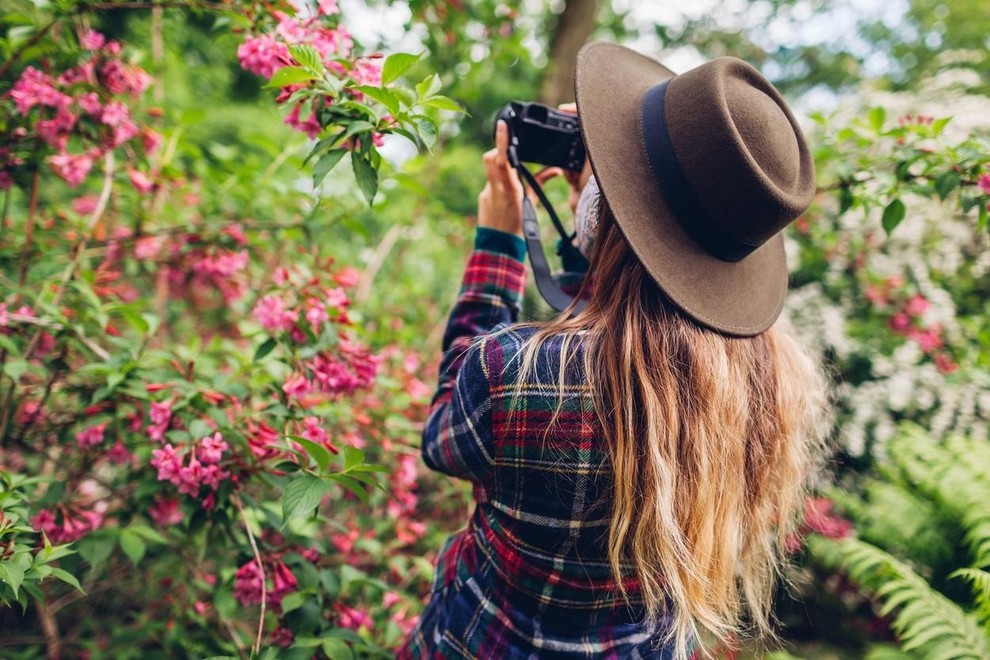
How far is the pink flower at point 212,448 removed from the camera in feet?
3.86

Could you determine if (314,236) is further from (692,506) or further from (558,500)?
(692,506)

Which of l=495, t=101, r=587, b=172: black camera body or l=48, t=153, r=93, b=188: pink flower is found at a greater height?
l=495, t=101, r=587, b=172: black camera body

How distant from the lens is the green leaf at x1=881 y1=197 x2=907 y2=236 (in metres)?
1.39

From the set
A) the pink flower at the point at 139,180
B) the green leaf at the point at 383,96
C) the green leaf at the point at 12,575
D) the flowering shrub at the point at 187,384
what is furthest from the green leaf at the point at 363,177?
the pink flower at the point at 139,180

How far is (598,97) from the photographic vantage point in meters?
0.99

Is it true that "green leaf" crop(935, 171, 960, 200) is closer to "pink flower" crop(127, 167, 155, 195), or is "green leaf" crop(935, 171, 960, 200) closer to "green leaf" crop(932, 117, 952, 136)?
"green leaf" crop(932, 117, 952, 136)

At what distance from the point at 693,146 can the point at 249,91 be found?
495 inches

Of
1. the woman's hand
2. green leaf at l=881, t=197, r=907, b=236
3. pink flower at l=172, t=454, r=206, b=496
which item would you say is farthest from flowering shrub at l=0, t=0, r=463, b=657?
green leaf at l=881, t=197, r=907, b=236

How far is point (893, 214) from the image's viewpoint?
1.41 m

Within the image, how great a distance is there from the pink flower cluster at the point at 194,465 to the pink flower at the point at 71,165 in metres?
0.91

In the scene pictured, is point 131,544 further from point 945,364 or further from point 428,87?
point 945,364

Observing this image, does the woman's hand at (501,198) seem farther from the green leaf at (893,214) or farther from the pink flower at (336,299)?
the green leaf at (893,214)

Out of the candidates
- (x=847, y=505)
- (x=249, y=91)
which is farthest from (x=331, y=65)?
(x=249, y=91)

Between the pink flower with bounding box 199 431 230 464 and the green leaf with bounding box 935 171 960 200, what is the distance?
176cm
